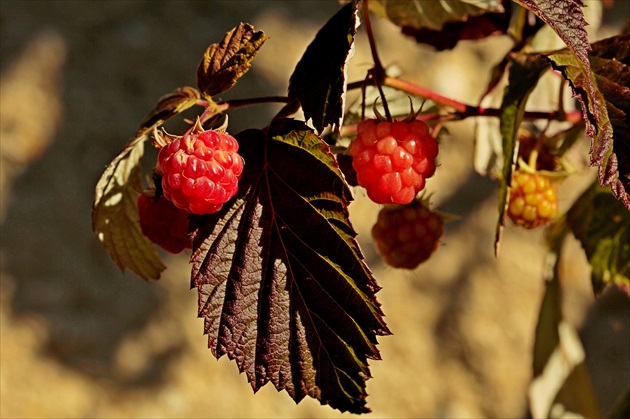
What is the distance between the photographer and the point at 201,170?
564 millimetres

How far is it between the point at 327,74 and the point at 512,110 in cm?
19

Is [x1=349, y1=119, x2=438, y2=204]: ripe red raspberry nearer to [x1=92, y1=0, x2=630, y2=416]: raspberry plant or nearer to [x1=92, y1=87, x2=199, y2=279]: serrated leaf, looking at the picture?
[x1=92, y1=0, x2=630, y2=416]: raspberry plant

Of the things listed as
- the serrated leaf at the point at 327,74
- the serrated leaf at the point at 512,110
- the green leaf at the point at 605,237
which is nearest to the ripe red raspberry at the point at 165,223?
the serrated leaf at the point at 327,74

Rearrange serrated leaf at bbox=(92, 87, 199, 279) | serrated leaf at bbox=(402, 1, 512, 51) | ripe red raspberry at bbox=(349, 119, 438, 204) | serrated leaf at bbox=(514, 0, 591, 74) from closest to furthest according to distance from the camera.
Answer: serrated leaf at bbox=(514, 0, 591, 74), ripe red raspberry at bbox=(349, 119, 438, 204), serrated leaf at bbox=(92, 87, 199, 279), serrated leaf at bbox=(402, 1, 512, 51)

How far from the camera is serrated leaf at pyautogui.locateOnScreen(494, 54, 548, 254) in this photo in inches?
26.5

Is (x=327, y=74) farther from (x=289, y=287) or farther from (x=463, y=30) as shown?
(x=463, y=30)

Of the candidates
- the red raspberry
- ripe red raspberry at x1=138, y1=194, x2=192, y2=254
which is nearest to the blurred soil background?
ripe red raspberry at x1=138, y1=194, x2=192, y2=254

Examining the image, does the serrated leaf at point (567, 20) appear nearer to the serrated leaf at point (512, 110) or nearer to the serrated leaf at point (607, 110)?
the serrated leaf at point (607, 110)

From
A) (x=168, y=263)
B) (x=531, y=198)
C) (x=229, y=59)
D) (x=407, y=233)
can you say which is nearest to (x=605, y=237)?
(x=531, y=198)

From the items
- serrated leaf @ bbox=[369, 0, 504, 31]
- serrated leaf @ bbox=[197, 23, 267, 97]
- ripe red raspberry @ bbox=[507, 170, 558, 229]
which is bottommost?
ripe red raspberry @ bbox=[507, 170, 558, 229]

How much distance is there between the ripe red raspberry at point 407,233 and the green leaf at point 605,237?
0.57 ft

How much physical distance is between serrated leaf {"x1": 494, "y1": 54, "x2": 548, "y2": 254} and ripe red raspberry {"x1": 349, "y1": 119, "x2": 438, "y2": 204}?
0.21 feet

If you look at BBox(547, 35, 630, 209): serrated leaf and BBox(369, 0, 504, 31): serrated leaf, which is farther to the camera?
BBox(369, 0, 504, 31): serrated leaf

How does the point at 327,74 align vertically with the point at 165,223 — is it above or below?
above
